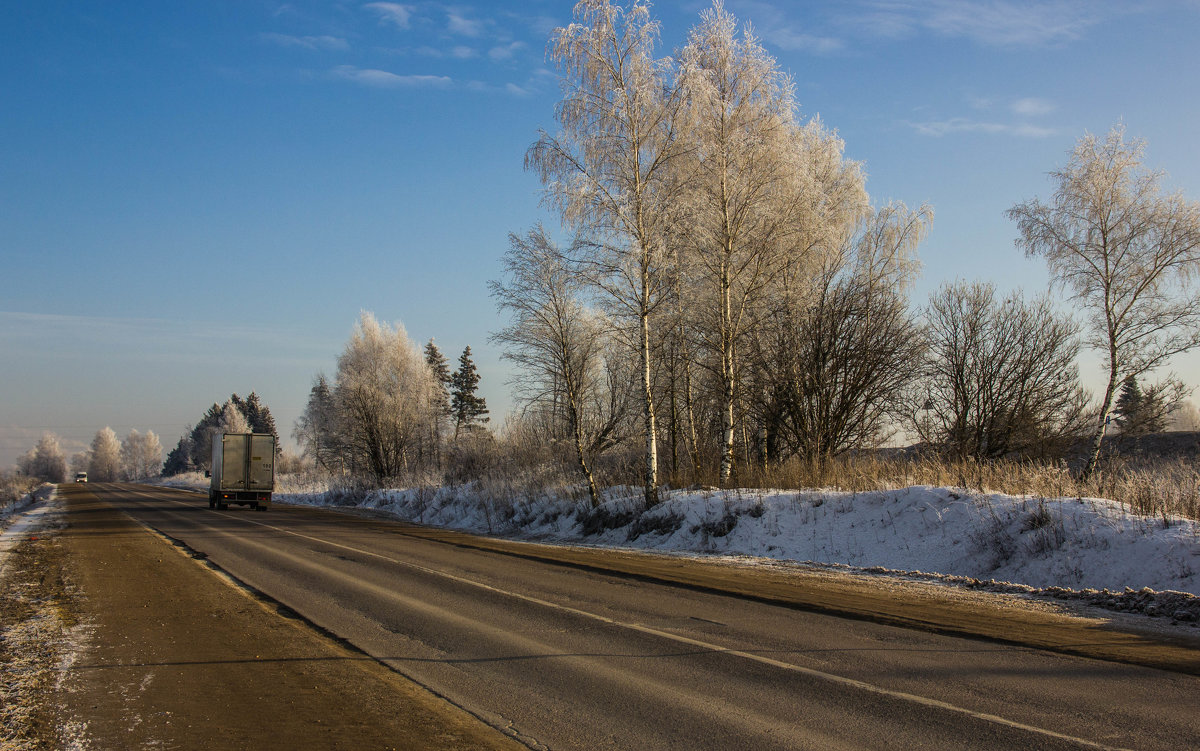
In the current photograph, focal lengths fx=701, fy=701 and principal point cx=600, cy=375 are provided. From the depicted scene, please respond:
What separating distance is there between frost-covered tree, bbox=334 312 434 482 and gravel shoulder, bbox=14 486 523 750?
37.9m

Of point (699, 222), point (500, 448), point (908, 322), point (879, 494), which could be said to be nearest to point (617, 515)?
point (879, 494)

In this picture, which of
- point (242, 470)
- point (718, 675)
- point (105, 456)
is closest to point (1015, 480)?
point (718, 675)

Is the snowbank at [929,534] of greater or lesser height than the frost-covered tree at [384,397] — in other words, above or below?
below

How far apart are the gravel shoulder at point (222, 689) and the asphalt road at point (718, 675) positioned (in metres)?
0.32

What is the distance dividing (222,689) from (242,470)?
31.1m

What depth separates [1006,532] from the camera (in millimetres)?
11117

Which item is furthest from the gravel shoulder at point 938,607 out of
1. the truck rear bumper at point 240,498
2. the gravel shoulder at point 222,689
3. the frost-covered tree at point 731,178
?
the truck rear bumper at point 240,498

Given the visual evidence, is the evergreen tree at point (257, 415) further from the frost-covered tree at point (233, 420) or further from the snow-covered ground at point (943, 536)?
the snow-covered ground at point (943, 536)

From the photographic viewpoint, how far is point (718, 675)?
582 centimetres

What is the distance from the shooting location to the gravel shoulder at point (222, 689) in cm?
464

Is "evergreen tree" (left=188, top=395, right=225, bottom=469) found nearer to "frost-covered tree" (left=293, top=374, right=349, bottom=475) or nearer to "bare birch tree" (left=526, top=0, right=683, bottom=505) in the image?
"frost-covered tree" (left=293, top=374, right=349, bottom=475)

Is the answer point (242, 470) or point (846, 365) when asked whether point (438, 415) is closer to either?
point (242, 470)

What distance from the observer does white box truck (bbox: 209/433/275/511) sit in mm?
33125

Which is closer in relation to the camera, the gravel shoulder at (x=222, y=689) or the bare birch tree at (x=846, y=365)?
the gravel shoulder at (x=222, y=689)
